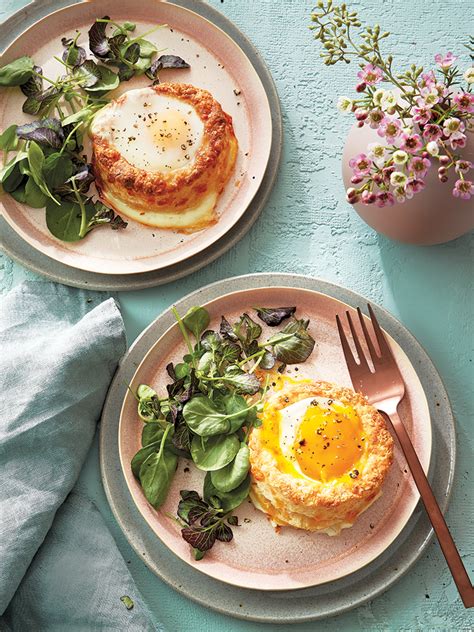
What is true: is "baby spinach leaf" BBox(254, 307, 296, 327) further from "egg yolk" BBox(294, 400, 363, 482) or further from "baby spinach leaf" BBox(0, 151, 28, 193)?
"baby spinach leaf" BBox(0, 151, 28, 193)

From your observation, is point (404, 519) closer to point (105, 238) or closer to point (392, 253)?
point (392, 253)

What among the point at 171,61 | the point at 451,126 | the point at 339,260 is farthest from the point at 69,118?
the point at 451,126

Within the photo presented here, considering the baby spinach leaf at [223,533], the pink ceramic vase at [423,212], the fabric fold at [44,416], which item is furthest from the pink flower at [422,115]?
the baby spinach leaf at [223,533]

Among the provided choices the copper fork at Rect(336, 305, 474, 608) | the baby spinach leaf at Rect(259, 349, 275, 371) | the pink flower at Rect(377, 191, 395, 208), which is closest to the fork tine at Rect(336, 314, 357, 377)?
the copper fork at Rect(336, 305, 474, 608)

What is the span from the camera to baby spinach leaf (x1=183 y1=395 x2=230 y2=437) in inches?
107

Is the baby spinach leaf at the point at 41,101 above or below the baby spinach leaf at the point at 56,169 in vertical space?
above

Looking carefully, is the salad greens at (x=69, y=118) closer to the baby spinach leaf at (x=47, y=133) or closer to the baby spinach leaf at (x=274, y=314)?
the baby spinach leaf at (x=47, y=133)

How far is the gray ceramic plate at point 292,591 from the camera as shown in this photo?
2.80 m

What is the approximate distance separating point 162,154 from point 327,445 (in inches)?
45.3

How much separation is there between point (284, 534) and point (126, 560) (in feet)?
1.84

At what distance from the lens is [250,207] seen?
3018 mm

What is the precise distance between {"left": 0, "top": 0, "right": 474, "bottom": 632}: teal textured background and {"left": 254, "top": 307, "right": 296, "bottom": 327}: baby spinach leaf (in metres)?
0.19

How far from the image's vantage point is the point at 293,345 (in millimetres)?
2848

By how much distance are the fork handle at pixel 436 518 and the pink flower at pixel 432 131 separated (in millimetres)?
965
